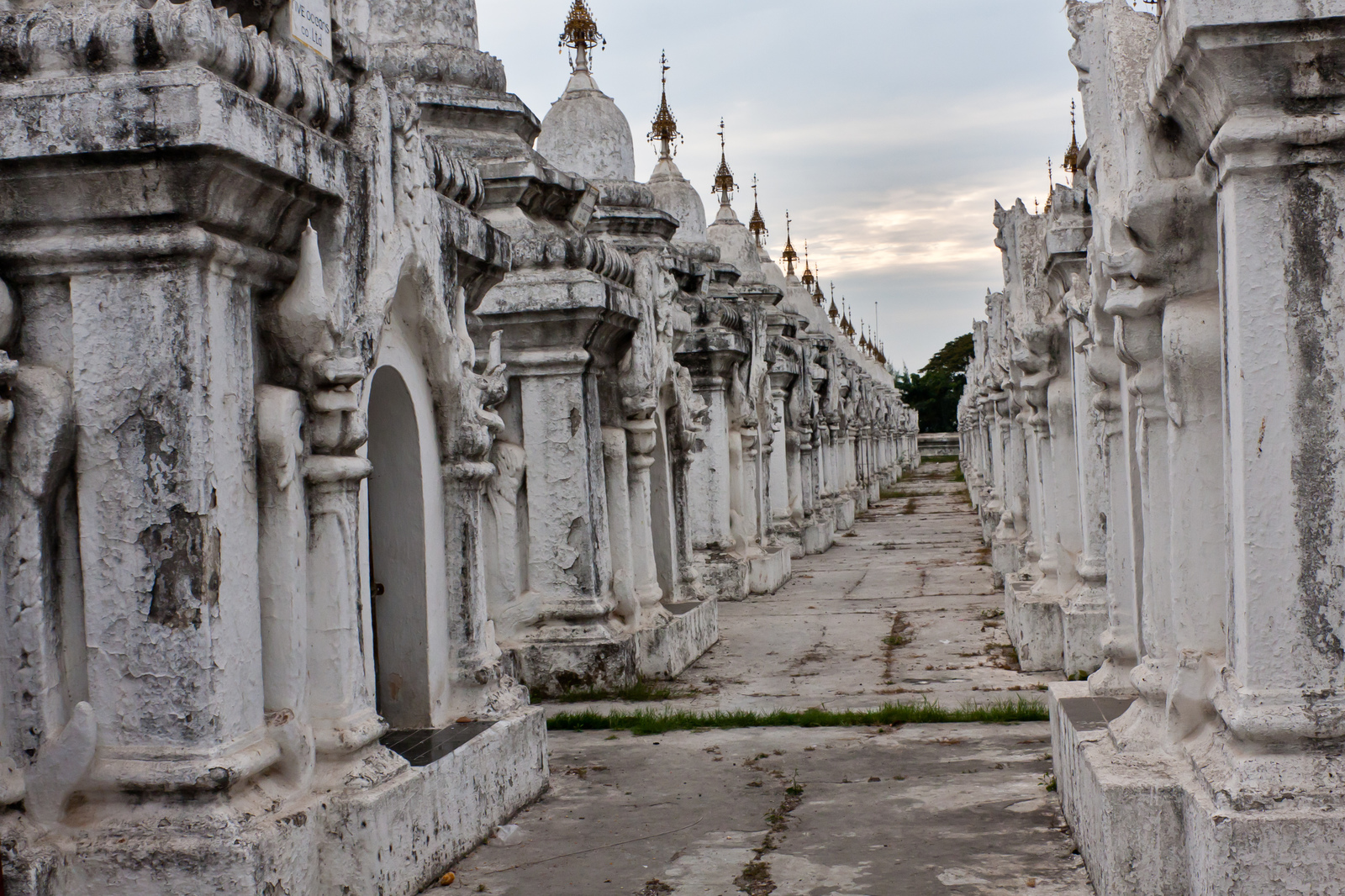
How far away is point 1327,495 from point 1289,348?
0.37m

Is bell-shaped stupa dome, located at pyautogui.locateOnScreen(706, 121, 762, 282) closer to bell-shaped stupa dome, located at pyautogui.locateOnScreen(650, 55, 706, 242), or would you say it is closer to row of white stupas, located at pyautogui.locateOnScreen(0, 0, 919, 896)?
bell-shaped stupa dome, located at pyautogui.locateOnScreen(650, 55, 706, 242)

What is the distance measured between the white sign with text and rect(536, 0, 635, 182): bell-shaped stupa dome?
236 inches

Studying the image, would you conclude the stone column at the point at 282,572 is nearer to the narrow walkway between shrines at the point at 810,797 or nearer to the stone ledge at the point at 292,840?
the stone ledge at the point at 292,840

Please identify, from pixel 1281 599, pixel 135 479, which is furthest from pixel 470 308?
pixel 1281 599

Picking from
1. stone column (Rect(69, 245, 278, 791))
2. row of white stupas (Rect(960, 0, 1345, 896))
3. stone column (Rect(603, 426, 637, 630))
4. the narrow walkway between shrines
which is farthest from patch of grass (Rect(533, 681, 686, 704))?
stone column (Rect(69, 245, 278, 791))

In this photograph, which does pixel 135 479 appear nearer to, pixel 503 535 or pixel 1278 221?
pixel 1278 221

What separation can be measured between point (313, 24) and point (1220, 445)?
330 cm

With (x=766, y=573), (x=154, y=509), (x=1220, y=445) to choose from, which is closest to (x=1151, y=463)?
(x=1220, y=445)

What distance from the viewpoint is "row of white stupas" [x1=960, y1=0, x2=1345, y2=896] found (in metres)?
3.19

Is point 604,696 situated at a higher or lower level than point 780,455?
lower

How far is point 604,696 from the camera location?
7.73m

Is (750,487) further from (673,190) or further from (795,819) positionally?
(795,819)

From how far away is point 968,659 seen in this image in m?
8.84

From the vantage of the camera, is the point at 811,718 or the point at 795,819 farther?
the point at 811,718
